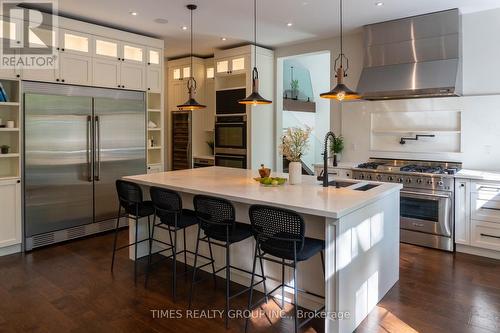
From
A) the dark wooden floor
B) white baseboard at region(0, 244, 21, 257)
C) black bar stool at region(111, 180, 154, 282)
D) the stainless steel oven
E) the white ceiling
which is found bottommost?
the dark wooden floor

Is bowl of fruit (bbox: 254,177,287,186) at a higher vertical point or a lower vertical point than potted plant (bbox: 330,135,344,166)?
lower

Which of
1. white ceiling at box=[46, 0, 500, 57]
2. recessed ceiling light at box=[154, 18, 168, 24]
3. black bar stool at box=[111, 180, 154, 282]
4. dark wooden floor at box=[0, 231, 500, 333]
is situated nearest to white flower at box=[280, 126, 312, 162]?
dark wooden floor at box=[0, 231, 500, 333]

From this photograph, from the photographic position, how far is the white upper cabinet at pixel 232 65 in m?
6.23

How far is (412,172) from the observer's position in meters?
4.54

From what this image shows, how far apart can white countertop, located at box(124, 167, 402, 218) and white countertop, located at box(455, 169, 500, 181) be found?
141 centimetres

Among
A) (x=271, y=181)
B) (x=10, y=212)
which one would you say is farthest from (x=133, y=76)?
(x=271, y=181)

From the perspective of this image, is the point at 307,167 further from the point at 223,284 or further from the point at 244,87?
the point at 223,284

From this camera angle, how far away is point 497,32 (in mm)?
4457

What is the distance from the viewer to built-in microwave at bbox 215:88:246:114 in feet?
Answer: 20.6

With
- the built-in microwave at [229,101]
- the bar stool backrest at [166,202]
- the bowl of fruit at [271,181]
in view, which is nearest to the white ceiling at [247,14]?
the built-in microwave at [229,101]

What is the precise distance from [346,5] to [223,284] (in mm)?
3439

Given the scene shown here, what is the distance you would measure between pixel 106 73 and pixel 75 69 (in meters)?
0.43

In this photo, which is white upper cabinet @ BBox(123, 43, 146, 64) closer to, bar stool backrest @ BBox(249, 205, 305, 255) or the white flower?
the white flower

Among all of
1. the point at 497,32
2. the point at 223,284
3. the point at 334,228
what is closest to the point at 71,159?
the point at 223,284
